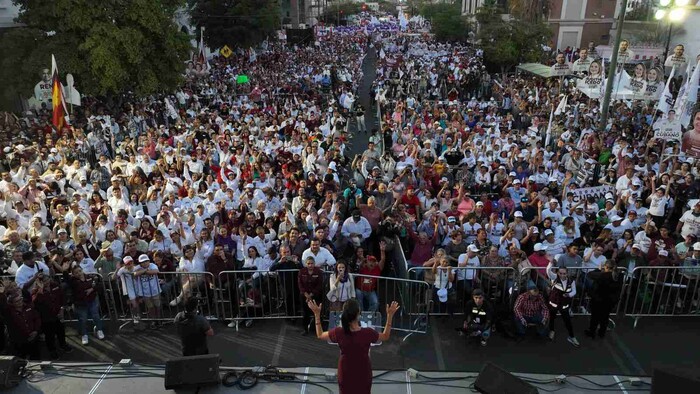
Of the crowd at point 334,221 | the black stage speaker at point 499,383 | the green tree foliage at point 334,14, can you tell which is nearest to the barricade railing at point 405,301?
the crowd at point 334,221

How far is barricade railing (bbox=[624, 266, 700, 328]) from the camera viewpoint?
7.77m

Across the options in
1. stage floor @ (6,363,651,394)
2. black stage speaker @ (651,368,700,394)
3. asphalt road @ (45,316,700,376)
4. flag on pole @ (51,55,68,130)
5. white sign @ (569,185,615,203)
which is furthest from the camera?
flag on pole @ (51,55,68,130)

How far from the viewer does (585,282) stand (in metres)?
7.93

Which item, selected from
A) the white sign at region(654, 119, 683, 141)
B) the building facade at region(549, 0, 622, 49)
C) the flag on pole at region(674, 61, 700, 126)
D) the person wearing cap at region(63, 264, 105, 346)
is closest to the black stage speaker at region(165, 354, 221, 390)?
the person wearing cap at region(63, 264, 105, 346)

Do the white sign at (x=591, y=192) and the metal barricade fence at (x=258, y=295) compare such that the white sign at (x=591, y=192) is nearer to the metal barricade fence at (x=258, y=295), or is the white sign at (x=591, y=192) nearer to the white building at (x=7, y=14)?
the metal barricade fence at (x=258, y=295)

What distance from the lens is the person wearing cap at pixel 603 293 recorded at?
710 centimetres

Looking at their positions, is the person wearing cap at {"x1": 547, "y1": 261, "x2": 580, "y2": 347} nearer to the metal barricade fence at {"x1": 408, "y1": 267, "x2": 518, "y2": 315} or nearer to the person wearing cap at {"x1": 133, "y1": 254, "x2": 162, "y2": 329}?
the metal barricade fence at {"x1": 408, "y1": 267, "x2": 518, "y2": 315}

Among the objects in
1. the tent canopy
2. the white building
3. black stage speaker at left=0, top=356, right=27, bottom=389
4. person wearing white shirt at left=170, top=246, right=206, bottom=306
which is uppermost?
the white building

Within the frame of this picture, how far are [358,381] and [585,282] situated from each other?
473cm

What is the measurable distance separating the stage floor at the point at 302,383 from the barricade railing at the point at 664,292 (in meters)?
1.72

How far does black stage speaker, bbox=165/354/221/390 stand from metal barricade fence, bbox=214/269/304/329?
1.76 m

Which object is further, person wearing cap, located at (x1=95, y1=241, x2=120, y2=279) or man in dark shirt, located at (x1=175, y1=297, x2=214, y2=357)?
person wearing cap, located at (x1=95, y1=241, x2=120, y2=279)

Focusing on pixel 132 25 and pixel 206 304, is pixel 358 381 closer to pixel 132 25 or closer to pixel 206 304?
pixel 206 304

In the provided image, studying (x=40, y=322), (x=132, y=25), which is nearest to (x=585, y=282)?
(x=40, y=322)
